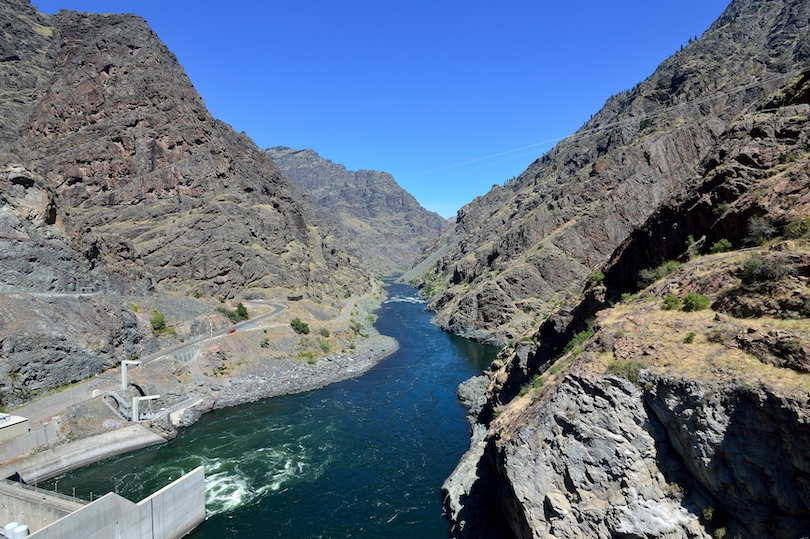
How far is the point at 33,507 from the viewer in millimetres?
21547

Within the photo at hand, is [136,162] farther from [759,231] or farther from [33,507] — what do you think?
[759,231]

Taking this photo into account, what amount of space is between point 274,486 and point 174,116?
78760 mm

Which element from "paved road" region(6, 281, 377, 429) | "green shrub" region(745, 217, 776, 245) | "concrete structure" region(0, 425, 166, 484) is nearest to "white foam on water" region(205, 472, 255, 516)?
"concrete structure" region(0, 425, 166, 484)

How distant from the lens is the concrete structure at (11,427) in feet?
92.6

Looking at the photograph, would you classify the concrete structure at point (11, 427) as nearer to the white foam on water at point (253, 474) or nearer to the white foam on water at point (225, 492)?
the white foam on water at point (253, 474)

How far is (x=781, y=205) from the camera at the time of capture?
17.3 m

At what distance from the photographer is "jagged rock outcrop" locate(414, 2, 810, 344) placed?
77.4 meters

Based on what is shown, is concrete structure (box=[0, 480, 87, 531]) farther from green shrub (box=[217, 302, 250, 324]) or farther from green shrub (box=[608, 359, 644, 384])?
green shrub (box=[217, 302, 250, 324])

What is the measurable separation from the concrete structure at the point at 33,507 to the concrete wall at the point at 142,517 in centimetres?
97

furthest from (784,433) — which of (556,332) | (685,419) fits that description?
(556,332)

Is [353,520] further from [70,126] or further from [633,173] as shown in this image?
[70,126]

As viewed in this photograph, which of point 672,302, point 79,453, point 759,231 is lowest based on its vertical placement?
point 79,453

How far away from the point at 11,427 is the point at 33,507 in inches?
404

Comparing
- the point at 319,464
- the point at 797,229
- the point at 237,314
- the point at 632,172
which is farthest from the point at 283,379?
the point at 632,172
